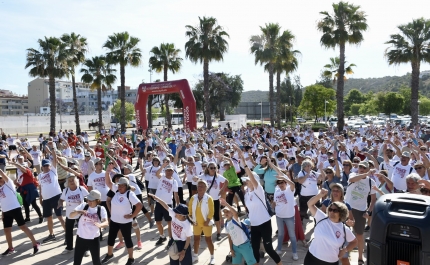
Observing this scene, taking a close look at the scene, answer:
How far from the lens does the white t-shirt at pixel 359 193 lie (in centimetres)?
601

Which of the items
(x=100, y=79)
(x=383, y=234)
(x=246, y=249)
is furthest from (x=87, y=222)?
(x=100, y=79)

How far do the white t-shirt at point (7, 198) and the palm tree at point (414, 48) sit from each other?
89.1 ft

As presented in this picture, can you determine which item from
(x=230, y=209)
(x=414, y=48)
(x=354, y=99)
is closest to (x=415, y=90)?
(x=414, y=48)

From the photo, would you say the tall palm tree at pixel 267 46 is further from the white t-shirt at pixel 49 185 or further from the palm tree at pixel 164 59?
the white t-shirt at pixel 49 185

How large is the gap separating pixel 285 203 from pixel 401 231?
121 inches

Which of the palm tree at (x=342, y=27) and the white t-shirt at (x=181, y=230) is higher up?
the palm tree at (x=342, y=27)

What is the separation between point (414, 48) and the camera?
26922mm

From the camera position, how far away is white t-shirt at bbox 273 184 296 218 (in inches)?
240

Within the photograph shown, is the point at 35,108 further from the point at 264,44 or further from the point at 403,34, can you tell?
the point at 403,34

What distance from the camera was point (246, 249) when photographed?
524 centimetres

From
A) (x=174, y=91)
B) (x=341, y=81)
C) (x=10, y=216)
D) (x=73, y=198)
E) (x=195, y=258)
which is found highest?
(x=341, y=81)

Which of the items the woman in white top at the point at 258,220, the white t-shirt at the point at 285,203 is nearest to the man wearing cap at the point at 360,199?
the white t-shirt at the point at 285,203

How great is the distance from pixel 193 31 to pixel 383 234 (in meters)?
29.1

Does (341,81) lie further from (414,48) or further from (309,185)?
(309,185)
